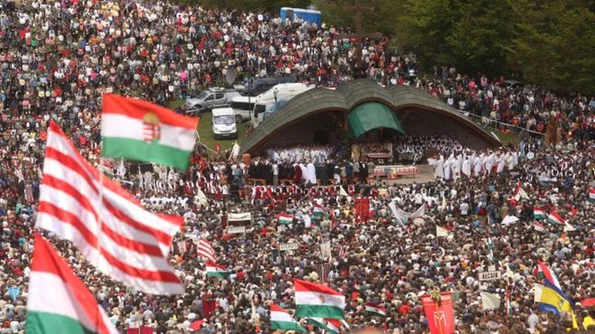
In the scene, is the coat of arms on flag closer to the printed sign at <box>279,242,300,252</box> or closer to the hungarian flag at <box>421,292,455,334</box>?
the hungarian flag at <box>421,292,455,334</box>

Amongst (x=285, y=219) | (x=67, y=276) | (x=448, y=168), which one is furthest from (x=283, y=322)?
(x=448, y=168)

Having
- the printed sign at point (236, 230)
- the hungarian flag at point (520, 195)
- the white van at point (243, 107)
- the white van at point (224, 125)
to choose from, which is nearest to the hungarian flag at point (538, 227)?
the hungarian flag at point (520, 195)

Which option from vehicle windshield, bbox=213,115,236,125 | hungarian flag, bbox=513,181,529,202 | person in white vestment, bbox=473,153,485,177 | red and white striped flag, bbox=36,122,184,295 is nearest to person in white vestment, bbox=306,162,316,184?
person in white vestment, bbox=473,153,485,177

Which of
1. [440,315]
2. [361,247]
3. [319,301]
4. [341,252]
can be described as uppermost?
[361,247]

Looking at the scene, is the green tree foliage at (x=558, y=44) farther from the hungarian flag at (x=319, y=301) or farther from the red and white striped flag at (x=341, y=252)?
the hungarian flag at (x=319, y=301)

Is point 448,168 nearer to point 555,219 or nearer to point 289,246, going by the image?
point 555,219

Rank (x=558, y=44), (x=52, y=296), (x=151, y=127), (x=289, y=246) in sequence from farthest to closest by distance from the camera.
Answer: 1. (x=558, y=44)
2. (x=289, y=246)
3. (x=151, y=127)
4. (x=52, y=296)

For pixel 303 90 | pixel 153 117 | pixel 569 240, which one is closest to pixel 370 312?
pixel 569 240
